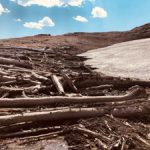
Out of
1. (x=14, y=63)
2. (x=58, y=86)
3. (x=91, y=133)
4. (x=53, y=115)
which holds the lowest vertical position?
(x=91, y=133)

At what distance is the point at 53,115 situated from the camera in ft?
20.8

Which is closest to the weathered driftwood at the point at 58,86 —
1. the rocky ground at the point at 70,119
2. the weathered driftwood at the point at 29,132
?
the rocky ground at the point at 70,119

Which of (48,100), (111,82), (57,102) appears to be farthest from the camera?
(111,82)

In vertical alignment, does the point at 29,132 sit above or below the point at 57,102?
below

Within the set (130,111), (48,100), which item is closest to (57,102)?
(48,100)

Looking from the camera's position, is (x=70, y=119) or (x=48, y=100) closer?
(x=70, y=119)

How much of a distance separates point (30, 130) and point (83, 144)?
945 mm

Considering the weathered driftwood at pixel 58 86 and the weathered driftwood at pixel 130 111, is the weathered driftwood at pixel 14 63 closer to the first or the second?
the weathered driftwood at pixel 58 86

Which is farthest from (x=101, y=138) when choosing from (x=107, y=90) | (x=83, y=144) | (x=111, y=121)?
(x=107, y=90)

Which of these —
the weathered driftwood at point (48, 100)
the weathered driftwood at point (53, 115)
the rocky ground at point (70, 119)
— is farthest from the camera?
the weathered driftwood at point (48, 100)

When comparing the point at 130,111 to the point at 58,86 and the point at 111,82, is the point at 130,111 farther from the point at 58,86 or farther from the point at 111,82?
the point at 111,82

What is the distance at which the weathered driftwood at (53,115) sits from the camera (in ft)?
19.6

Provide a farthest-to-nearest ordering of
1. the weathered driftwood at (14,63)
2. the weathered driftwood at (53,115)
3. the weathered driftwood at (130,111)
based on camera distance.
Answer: the weathered driftwood at (14,63), the weathered driftwood at (130,111), the weathered driftwood at (53,115)

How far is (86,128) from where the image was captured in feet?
20.2
